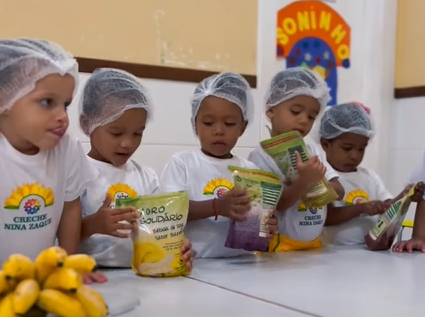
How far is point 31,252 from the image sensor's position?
1030mm

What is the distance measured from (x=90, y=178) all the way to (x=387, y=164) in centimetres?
157

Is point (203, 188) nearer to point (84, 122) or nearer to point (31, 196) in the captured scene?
point (84, 122)

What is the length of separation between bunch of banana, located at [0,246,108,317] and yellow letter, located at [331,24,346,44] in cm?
181

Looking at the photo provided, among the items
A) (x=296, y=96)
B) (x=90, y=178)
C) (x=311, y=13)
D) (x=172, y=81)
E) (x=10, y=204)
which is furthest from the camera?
(x=311, y=13)

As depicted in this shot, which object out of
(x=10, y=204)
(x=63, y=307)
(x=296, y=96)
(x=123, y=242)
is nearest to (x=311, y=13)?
(x=296, y=96)

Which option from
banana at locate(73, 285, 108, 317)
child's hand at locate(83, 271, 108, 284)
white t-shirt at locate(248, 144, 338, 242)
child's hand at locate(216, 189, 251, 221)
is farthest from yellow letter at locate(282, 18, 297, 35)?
banana at locate(73, 285, 108, 317)

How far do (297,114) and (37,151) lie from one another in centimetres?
72

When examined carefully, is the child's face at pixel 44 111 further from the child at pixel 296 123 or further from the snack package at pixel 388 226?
the snack package at pixel 388 226

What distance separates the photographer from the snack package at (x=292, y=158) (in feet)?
4.23

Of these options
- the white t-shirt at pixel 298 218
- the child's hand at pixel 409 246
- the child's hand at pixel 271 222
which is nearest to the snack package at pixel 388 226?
the child's hand at pixel 409 246

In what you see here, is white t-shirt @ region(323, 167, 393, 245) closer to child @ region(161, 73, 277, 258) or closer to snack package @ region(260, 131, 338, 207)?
snack package @ region(260, 131, 338, 207)

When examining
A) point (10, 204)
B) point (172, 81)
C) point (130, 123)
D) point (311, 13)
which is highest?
point (311, 13)

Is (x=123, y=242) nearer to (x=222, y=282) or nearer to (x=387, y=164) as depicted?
(x=222, y=282)

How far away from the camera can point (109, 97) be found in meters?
1.22
